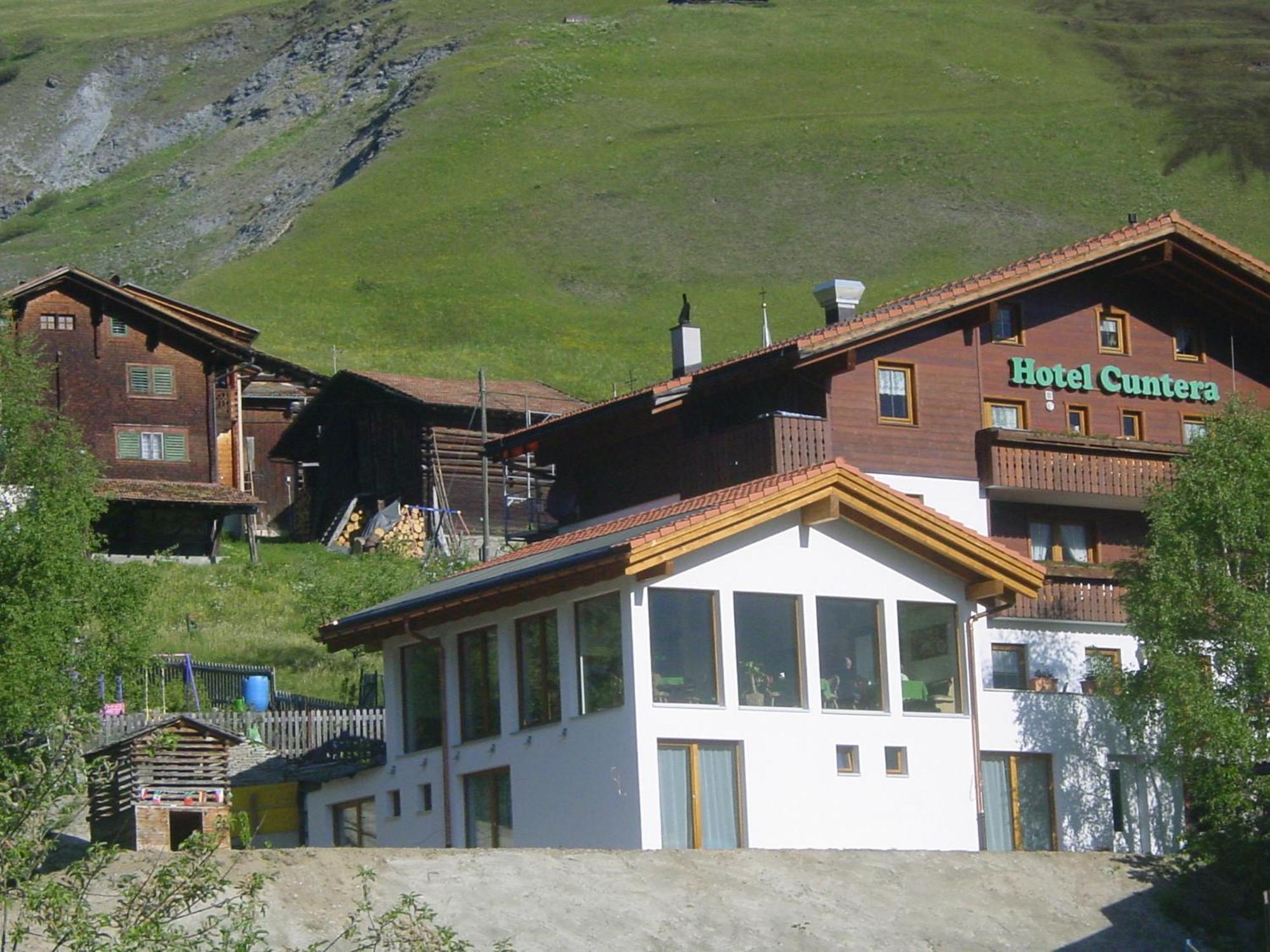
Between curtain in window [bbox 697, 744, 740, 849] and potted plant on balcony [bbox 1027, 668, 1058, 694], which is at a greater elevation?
potted plant on balcony [bbox 1027, 668, 1058, 694]

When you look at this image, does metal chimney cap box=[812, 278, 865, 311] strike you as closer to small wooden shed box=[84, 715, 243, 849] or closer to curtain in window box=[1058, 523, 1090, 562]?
curtain in window box=[1058, 523, 1090, 562]

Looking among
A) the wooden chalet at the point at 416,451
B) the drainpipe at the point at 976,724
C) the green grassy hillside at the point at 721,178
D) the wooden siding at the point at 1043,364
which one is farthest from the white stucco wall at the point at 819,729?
the green grassy hillside at the point at 721,178

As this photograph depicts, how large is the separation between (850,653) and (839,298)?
44.9 feet

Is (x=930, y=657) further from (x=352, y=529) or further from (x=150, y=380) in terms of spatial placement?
(x=352, y=529)

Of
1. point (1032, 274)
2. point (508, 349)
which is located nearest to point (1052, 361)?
point (1032, 274)

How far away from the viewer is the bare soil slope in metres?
23.4

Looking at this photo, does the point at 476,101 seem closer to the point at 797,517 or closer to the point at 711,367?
the point at 711,367

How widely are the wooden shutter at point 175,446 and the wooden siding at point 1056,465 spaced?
35464 millimetres

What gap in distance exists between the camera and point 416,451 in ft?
238

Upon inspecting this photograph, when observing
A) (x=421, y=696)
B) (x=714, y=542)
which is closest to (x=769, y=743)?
(x=714, y=542)

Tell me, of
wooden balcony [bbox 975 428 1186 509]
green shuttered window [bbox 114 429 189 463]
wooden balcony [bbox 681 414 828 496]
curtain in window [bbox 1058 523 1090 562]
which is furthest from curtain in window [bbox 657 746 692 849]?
green shuttered window [bbox 114 429 189 463]

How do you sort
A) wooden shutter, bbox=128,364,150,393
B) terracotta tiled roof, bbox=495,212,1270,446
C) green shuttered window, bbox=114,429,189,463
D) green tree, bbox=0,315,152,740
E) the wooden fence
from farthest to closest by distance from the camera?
wooden shutter, bbox=128,364,150,393, green shuttered window, bbox=114,429,189,463, the wooden fence, terracotta tiled roof, bbox=495,212,1270,446, green tree, bbox=0,315,152,740

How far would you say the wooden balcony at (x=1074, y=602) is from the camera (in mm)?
38969

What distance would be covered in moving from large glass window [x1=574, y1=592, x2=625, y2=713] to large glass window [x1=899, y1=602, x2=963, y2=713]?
4919 mm
